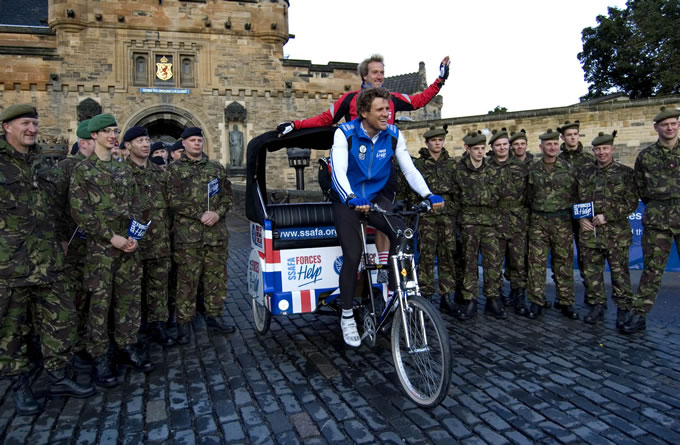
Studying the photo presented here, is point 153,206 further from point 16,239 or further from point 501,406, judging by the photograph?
point 501,406

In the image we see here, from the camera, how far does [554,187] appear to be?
5.74 metres

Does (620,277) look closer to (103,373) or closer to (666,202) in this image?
(666,202)

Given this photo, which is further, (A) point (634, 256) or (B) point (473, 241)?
(A) point (634, 256)

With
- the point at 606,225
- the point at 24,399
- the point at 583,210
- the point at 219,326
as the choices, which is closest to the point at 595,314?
the point at 606,225

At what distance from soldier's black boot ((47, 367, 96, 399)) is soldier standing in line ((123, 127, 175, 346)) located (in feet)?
3.87

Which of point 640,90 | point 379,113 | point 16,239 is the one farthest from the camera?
point 640,90

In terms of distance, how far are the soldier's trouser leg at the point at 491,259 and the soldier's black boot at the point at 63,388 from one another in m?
4.14

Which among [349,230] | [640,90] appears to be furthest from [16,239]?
[640,90]

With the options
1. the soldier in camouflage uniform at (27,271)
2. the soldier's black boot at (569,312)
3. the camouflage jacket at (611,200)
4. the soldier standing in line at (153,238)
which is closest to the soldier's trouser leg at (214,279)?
the soldier standing in line at (153,238)

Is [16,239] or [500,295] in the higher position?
[16,239]

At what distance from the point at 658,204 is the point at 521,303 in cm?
177

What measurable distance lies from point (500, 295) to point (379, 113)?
310cm

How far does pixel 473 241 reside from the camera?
5770 millimetres

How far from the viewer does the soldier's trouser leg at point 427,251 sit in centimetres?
594
